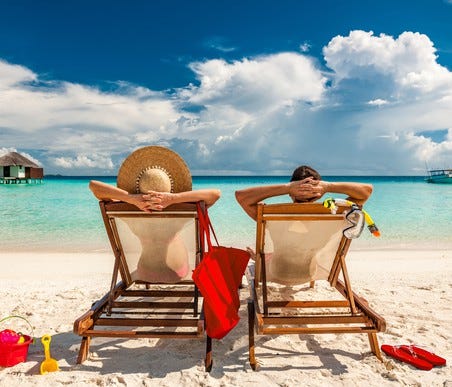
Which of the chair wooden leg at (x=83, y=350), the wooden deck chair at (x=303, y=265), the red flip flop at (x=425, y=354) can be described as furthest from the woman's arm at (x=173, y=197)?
the red flip flop at (x=425, y=354)

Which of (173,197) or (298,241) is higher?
(173,197)

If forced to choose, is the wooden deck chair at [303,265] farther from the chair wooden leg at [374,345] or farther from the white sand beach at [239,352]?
the white sand beach at [239,352]

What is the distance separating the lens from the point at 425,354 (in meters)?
2.92

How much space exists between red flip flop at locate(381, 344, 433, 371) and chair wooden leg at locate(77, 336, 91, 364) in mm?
2225

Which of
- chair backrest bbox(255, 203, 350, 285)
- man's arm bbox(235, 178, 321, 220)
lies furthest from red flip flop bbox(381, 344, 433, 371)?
man's arm bbox(235, 178, 321, 220)

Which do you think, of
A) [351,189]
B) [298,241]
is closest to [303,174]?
[351,189]

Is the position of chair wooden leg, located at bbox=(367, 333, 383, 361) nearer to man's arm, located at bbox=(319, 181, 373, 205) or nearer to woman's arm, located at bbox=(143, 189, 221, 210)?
man's arm, located at bbox=(319, 181, 373, 205)

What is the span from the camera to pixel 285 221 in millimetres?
2996

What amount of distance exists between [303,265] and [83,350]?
182 centimetres

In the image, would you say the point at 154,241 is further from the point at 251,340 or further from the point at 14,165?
the point at 14,165

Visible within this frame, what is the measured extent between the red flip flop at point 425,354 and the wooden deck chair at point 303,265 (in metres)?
0.28

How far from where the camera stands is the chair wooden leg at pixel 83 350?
2.86m

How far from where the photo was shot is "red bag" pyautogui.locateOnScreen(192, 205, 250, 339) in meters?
2.78

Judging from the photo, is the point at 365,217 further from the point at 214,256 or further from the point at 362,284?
the point at 362,284
